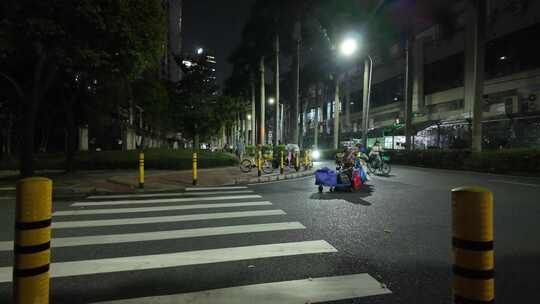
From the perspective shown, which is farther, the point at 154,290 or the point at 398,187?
the point at 398,187

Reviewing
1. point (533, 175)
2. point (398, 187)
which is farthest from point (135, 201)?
point (533, 175)

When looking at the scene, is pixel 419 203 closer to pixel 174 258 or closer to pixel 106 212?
pixel 174 258

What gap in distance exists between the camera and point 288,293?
320 cm

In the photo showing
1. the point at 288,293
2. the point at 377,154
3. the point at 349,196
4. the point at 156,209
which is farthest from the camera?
the point at 377,154

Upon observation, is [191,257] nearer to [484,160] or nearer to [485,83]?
[484,160]

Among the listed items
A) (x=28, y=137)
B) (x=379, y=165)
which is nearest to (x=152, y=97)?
(x=28, y=137)

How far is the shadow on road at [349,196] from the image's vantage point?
27.4 feet

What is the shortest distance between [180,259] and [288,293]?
1682mm

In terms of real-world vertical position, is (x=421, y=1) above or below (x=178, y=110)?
above

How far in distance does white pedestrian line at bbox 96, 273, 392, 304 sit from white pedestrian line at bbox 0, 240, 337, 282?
87cm

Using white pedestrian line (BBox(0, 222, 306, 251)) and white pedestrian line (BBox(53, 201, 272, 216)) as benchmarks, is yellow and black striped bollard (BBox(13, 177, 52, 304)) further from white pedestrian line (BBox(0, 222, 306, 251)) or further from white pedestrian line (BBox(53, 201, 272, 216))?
white pedestrian line (BBox(53, 201, 272, 216))

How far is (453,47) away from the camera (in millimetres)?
39250

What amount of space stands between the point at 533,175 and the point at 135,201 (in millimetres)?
16970

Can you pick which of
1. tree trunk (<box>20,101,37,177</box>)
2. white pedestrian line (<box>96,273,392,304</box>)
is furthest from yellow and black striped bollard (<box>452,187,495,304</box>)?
tree trunk (<box>20,101,37,177</box>)
